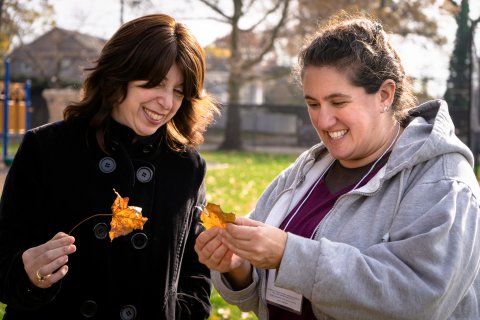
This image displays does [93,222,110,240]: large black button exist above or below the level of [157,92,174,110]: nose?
below

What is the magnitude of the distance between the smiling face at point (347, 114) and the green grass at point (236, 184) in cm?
261

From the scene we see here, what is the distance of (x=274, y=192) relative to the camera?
2773 millimetres

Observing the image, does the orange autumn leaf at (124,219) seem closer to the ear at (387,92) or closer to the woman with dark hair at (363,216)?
the woman with dark hair at (363,216)

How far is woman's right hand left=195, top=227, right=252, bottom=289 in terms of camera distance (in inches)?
88.0

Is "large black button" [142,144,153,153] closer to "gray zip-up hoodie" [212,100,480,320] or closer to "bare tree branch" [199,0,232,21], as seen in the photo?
"gray zip-up hoodie" [212,100,480,320]

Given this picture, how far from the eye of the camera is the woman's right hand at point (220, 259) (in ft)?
7.34

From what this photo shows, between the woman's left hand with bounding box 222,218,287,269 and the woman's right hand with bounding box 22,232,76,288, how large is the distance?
549 mm

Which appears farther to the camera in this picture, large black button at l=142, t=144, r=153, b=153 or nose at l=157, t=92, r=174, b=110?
large black button at l=142, t=144, r=153, b=153

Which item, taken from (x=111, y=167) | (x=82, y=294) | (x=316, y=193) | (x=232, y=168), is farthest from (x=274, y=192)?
(x=232, y=168)

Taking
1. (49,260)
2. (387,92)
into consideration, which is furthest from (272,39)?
(49,260)

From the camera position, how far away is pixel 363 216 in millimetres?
2197

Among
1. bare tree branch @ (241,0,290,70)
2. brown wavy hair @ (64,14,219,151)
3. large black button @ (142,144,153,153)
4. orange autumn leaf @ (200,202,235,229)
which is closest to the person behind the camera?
orange autumn leaf @ (200,202,235,229)

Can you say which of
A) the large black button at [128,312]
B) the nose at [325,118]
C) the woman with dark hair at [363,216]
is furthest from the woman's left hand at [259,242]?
the large black button at [128,312]

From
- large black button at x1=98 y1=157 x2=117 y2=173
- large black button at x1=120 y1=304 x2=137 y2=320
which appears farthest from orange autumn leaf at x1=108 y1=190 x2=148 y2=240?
large black button at x1=120 y1=304 x2=137 y2=320
